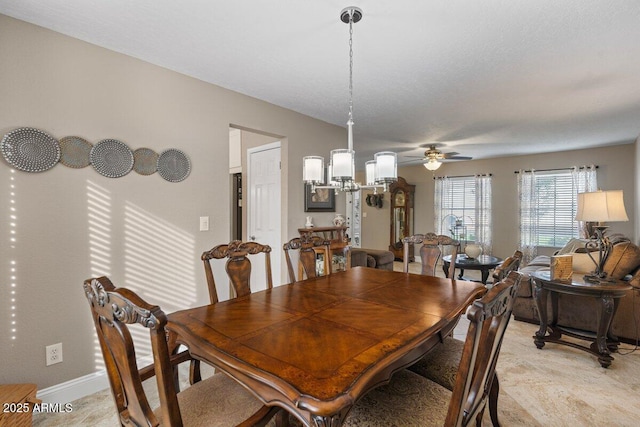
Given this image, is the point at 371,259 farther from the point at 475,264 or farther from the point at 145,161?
the point at 145,161

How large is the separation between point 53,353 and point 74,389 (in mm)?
295

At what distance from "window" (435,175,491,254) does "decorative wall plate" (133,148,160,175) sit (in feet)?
18.6

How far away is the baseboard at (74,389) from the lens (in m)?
1.96

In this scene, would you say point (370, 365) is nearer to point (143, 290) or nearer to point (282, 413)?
point (282, 413)

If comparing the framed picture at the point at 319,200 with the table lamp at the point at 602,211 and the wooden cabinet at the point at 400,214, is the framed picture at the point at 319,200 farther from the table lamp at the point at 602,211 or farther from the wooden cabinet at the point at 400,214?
the wooden cabinet at the point at 400,214

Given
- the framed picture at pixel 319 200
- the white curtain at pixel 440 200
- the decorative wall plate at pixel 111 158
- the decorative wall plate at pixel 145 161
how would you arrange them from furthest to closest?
1. the white curtain at pixel 440 200
2. the framed picture at pixel 319 200
3. the decorative wall plate at pixel 145 161
4. the decorative wall plate at pixel 111 158

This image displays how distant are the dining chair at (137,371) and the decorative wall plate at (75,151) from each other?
1.54 metres

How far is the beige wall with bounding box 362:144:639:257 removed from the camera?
204 inches

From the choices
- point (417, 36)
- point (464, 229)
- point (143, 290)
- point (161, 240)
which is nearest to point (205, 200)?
point (161, 240)

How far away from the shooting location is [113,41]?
2.11 meters

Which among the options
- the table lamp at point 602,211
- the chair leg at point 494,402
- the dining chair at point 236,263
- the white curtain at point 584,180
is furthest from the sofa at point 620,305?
the white curtain at point 584,180

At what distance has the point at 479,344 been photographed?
1052mm

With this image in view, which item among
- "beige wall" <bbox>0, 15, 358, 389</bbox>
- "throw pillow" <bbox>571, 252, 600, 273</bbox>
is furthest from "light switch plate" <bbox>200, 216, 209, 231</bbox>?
"throw pillow" <bbox>571, 252, 600, 273</bbox>

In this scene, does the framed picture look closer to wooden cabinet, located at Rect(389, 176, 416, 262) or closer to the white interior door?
the white interior door
